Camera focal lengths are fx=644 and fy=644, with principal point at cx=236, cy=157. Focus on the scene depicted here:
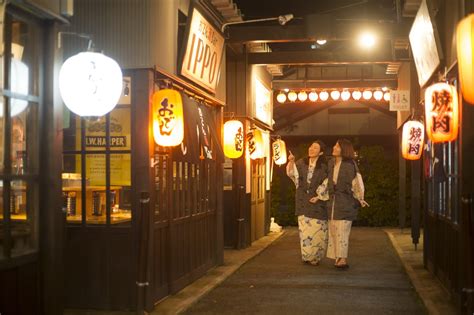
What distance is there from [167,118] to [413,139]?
33.6 ft

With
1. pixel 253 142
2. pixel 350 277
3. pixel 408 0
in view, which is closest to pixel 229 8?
pixel 408 0

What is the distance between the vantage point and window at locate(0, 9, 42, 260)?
22.4 ft

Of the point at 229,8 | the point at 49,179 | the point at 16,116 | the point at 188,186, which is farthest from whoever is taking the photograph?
the point at 229,8

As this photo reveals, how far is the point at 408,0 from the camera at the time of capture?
13.9 metres

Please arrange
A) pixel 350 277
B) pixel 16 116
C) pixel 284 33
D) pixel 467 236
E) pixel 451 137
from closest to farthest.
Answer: pixel 16 116
pixel 467 236
pixel 451 137
pixel 350 277
pixel 284 33

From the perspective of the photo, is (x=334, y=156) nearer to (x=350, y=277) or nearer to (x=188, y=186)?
(x=350, y=277)

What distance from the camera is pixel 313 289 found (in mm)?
12109

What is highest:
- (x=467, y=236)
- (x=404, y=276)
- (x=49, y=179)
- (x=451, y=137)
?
(x=451, y=137)

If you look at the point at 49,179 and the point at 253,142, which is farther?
the point at 253,142

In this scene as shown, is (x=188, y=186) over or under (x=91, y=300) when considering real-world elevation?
over

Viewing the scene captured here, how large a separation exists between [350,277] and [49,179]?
25.9 ft

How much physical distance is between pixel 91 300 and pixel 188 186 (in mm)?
3156

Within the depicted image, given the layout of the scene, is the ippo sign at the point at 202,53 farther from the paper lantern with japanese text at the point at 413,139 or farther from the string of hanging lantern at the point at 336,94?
the string of hanging lantern at the point at 336,94

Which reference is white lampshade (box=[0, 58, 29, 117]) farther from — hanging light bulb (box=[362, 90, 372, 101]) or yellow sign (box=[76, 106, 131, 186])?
hanging light bulb (box=[362, 90, 372, 101])
